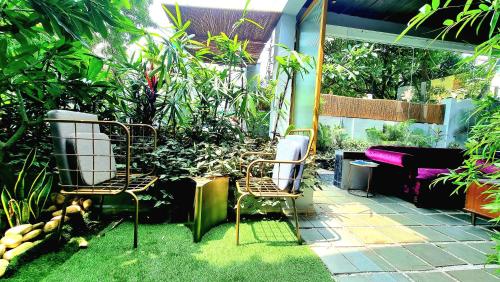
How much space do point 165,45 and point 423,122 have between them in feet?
21.9

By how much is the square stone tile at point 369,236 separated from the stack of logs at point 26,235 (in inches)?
93.1

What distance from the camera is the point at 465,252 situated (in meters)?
1.91

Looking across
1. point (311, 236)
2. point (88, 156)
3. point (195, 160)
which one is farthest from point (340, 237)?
point (88, 156)

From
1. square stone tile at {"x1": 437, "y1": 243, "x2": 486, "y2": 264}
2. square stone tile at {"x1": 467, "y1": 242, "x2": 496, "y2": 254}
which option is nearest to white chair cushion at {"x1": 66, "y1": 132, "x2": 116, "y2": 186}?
square stone tile at {"x1": 437, "y1": 243, "x2": 486, "y2": 264}

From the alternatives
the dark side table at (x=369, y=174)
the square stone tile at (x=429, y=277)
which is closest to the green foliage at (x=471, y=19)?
the square stone tile at (x=429, y=277)

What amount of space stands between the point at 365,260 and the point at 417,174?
2051 millimetres

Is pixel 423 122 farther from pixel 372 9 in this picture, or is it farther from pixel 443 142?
pixel 372 9

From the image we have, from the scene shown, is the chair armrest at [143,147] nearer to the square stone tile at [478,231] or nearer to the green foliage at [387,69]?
the square stone tile at [478,231]

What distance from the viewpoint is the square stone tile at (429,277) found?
1.52m

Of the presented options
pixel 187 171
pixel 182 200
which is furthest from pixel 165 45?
pixel 182 200

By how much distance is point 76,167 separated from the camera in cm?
150

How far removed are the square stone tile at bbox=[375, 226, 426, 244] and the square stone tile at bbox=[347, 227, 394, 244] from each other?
0.21 ft

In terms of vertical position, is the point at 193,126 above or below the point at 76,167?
above

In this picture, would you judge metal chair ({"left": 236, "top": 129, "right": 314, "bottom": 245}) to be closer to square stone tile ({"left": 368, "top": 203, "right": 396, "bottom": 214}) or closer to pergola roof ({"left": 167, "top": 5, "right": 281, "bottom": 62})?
square stone tile ({"left": 368, "top": 203, "right": 396, "bottom": 214})
